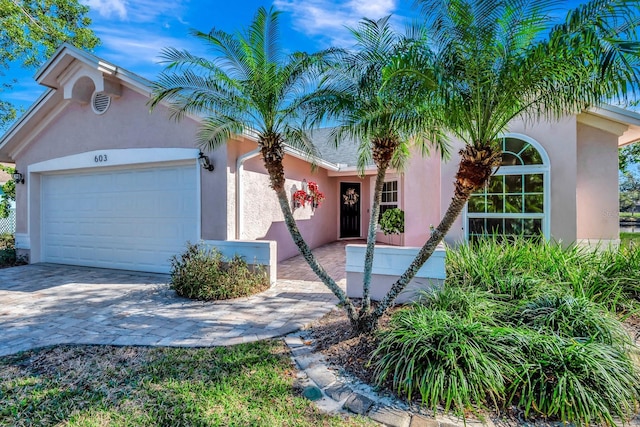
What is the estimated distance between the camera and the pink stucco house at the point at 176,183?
25.7 ft

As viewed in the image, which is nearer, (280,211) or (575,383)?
(575,383)

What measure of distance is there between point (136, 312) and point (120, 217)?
4.58m

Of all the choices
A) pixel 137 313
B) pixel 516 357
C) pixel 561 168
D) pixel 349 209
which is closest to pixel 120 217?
pixel 137 313

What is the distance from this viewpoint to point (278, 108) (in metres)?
5.00

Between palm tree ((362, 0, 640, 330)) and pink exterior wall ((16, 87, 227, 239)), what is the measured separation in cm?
518

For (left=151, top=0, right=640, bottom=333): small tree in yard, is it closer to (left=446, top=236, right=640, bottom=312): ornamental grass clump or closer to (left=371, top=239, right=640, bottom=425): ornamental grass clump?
(left=371, top=239, right=640, bottom=425): ornamental grass clump

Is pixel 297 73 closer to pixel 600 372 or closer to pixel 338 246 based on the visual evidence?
pixel 600 372

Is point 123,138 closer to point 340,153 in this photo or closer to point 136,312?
point 136,312

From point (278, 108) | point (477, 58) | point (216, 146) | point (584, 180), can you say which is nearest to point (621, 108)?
point (584, 180)

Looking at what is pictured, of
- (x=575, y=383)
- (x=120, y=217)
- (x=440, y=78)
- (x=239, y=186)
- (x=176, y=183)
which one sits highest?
(x=440, y=78)

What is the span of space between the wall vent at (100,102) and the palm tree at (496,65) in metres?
8.49

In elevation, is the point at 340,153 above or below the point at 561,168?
above

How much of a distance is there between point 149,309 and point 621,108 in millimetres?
10896

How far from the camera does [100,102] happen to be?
911 cm
